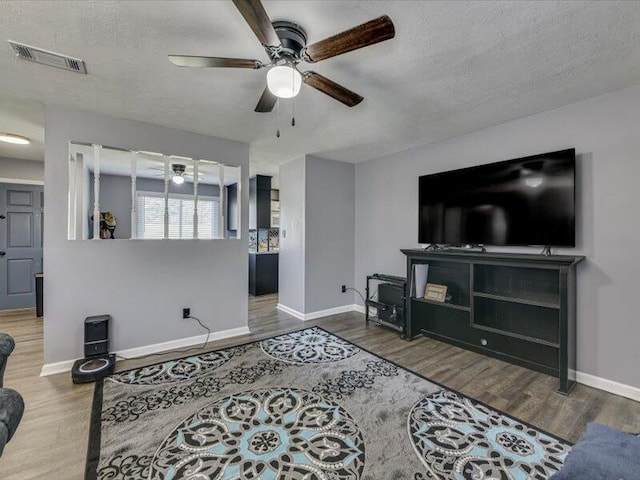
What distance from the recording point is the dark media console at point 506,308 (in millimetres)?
2465

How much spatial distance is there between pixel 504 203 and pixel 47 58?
13.1 feet

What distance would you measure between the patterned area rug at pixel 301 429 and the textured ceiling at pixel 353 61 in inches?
A: 98.1

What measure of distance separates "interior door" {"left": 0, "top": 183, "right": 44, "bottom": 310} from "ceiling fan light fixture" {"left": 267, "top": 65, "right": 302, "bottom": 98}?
5.55 metres

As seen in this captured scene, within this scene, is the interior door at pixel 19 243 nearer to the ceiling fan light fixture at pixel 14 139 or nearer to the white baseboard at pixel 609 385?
the ceiling fan light fixture at pixel 14 139

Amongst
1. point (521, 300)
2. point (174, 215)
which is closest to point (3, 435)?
point (521, 300)

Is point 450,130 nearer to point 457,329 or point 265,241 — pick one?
point 457,329

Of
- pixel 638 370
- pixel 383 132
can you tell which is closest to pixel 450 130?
pixel 383 132

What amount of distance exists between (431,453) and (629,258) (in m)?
2.25

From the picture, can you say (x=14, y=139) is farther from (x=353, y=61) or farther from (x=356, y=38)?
(x=356, y=38)

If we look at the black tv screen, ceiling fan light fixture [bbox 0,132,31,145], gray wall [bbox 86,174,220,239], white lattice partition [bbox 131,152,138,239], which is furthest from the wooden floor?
gray wall [bbox 86,174,220,239]

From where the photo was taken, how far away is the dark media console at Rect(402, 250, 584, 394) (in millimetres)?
2465

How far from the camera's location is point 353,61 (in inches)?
77.9

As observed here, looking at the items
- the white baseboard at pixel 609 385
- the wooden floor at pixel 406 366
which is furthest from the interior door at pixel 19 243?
the white baseboard at pixel 609 385

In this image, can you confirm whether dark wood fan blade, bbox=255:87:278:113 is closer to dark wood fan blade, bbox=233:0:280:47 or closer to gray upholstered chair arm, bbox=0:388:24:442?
dark wood fan blade, bbox=233:0:280:47
